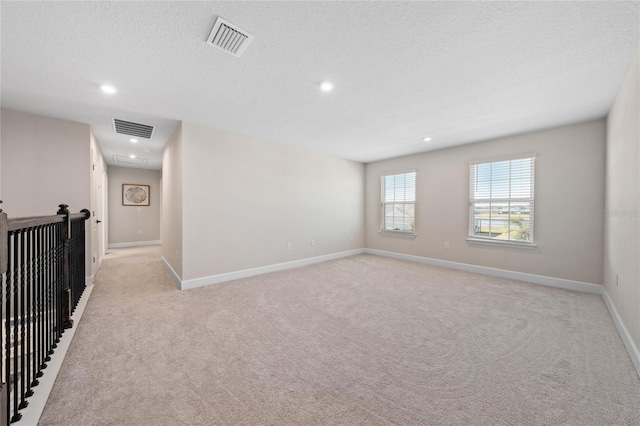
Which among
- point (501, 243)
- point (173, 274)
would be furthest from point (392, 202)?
point (173, 274)

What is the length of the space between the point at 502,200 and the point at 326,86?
3.63 metres

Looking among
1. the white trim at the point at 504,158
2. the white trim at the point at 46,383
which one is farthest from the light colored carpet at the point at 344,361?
the white trim at the point at 504,158

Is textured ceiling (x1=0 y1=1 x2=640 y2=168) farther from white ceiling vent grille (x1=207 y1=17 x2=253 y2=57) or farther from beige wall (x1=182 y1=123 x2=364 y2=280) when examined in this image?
beige wall (x1=182 y1=123 x2=364 y2=280)

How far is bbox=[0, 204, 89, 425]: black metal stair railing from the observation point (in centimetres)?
121

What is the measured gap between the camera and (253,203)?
14.0ft

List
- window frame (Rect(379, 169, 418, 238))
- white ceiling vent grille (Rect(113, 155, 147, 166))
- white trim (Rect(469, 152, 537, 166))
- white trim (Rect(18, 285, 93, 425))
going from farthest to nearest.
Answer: white ceiling vent grille (Rect(113, 155, 147, 166)) < window frame (Rect(379, 169, 418, 238)) < white trim (Rect(469, 152, 537, 166)) < white trim (Rect(18, 285, 93, 425))

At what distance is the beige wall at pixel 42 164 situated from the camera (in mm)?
3070

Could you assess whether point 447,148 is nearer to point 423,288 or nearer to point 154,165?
point 423,288

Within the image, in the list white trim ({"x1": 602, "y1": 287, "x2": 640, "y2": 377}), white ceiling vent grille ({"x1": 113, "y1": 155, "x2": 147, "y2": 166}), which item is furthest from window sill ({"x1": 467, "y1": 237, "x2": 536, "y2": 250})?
white ceiling vent grille ({"x1": 113, "y1": 155, "x2": 147, "y2": 166})

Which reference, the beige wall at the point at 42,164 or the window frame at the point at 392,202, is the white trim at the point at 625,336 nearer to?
the window frame at the point at 392,202

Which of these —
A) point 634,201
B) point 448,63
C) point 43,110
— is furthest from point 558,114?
point 43,110

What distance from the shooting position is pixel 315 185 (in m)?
5.29

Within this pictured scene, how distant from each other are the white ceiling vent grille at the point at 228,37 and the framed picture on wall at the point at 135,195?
7253 millimetres

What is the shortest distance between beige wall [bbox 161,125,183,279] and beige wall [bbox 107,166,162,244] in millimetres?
3557
